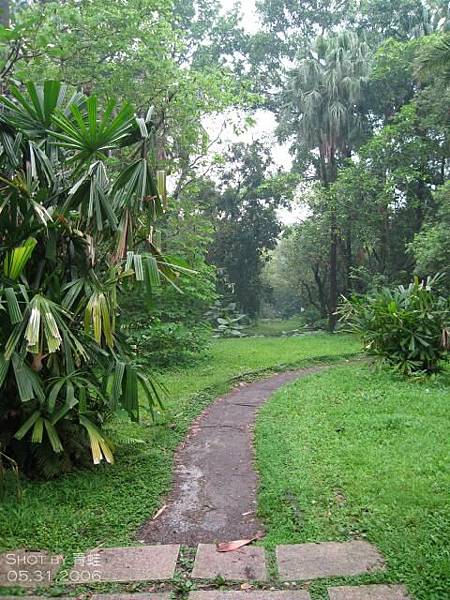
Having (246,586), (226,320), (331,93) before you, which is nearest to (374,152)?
(331,93)

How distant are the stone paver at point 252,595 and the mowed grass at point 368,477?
0.28ft

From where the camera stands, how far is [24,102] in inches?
→ 154

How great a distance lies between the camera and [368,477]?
148 inches

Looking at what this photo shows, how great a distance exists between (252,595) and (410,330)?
20.0 feet

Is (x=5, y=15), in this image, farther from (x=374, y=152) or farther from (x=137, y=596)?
(x=374, y=152)

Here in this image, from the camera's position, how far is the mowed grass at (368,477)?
2.72m

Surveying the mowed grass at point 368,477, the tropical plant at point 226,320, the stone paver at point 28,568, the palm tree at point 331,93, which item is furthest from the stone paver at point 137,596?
the palm tree at point 331,93

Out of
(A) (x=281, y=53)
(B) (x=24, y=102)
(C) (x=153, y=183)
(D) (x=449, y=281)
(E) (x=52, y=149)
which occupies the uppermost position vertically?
(A) (x=281, y=53)

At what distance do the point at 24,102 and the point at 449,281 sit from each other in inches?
441

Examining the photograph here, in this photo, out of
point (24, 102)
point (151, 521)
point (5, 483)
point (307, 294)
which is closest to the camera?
point (151, 521)

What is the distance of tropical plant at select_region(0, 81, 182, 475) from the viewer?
11.9 ft

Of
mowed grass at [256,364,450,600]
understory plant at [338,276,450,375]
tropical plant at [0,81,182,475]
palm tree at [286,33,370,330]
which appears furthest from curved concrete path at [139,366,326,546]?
palm tree at [286,33,370,330]

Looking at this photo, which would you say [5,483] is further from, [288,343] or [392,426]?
[288,343]

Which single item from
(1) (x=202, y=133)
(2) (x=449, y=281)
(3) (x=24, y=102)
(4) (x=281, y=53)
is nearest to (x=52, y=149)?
(3) (x=24, y=102)
